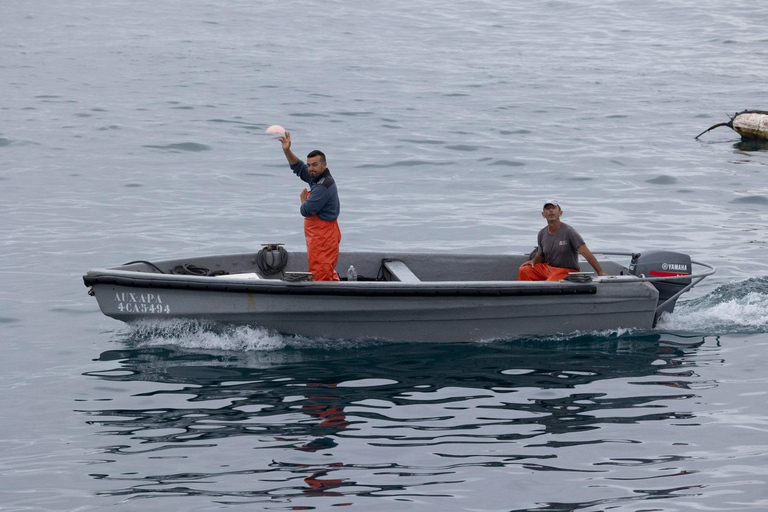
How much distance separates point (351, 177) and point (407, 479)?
1534cm

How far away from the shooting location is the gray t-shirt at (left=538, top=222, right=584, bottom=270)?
12.4 metres

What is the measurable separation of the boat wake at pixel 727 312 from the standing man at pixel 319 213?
449 centimetres

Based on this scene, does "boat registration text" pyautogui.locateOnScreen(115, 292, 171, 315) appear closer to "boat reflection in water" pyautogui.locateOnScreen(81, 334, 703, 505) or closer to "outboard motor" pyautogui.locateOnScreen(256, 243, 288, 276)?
"boat reflection in water" pyautogui.locateOnScreen(81, 334, 703, 505)

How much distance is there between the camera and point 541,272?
41.8 feet

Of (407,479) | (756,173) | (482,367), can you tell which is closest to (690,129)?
(756,173)

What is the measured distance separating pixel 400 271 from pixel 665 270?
3446 mm

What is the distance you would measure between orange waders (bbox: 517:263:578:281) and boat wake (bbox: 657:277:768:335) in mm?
1638

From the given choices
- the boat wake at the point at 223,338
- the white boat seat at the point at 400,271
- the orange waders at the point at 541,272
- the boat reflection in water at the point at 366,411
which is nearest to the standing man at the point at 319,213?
the boat wake at the point at 223,338

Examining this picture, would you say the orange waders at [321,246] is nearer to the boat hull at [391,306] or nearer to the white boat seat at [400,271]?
the boat hull at [391,306]

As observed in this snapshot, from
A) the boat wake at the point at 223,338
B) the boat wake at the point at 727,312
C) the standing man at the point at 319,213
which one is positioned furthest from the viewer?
the boat wake at the point at 727,312

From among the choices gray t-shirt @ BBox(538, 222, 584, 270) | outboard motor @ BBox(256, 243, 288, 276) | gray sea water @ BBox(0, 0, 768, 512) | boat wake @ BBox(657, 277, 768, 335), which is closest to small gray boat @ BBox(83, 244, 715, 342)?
gray sea water @ BBox(0, 0, 768, 512)

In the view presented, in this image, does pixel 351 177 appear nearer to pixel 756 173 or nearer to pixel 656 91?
pixel 756 173

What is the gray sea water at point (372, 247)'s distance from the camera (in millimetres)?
8789

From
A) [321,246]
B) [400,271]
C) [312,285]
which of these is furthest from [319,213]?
[400,271]
